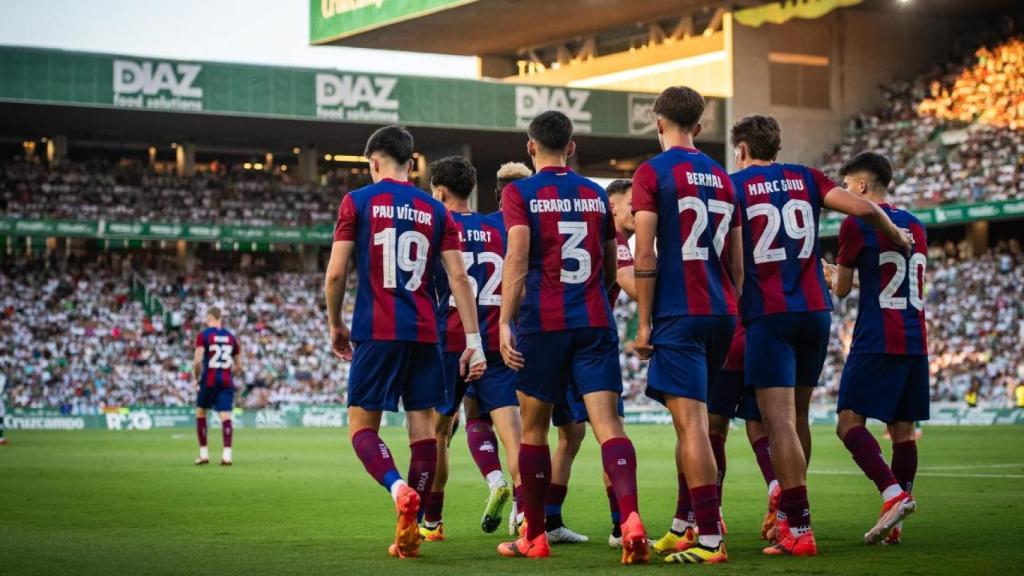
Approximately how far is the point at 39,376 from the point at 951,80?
35587 mm

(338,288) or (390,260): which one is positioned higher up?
(390,260)

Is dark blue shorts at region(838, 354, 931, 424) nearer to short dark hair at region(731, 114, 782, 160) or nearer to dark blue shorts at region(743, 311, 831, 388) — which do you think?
dark blue shorts at region(743, 311, 831, 388)

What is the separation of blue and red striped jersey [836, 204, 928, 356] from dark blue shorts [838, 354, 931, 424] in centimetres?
8

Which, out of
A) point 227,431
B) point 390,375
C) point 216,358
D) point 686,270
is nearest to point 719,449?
point 686,270

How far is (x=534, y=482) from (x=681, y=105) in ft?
7.91

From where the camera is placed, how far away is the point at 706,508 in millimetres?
8195

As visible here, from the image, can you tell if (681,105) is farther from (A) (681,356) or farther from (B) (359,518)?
(B) (359,518)

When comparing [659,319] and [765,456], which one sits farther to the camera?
[765,456]

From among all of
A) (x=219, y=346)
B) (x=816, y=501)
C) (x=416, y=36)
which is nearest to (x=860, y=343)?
(x=816, y=501)

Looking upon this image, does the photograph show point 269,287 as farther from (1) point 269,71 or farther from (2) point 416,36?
(2) point 416,36

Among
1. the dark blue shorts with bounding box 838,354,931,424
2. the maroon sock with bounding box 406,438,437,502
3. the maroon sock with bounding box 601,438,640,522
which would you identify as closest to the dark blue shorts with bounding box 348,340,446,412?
the maroon sock with bounding box 406,438,437,502

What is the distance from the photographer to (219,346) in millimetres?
22219

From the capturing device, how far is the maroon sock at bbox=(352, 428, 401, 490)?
29.0 feet

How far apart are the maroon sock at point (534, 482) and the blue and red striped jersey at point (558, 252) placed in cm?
75
